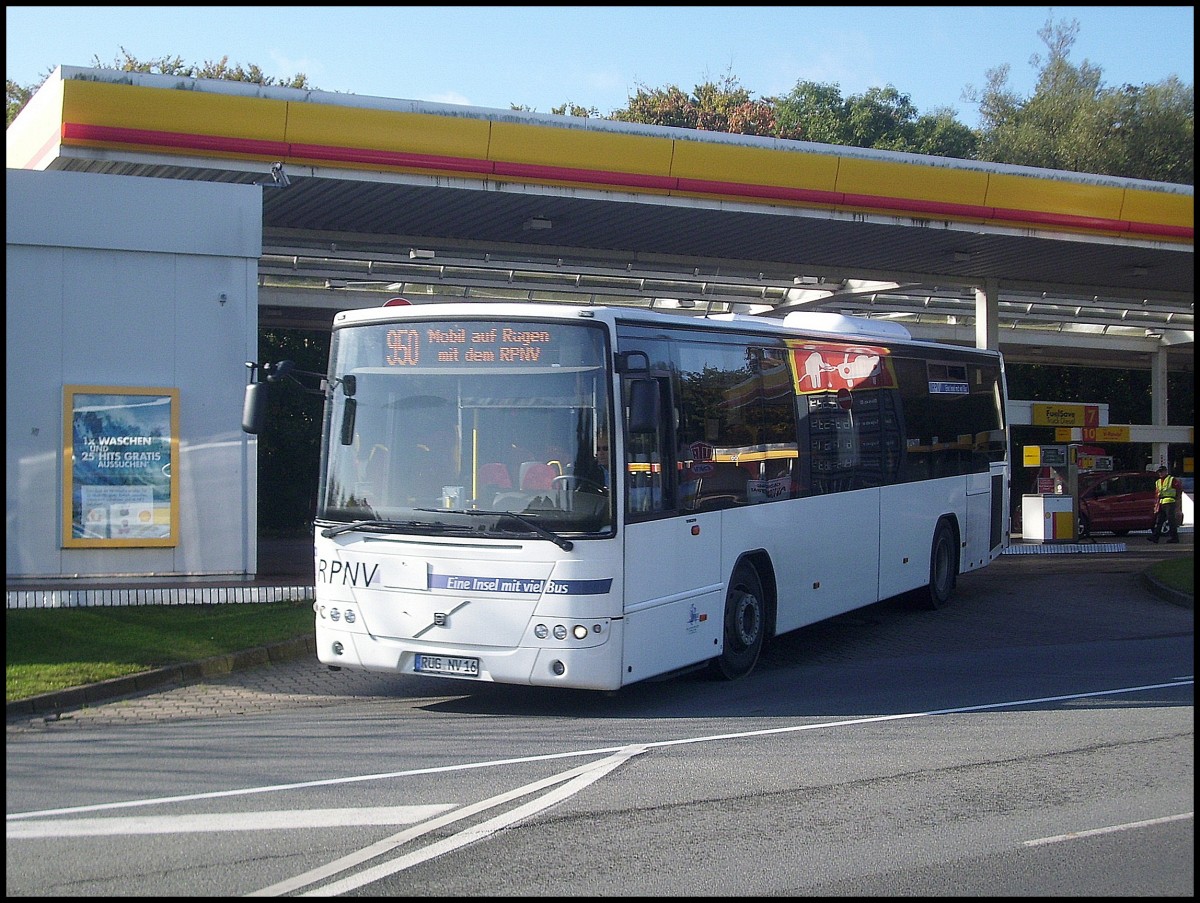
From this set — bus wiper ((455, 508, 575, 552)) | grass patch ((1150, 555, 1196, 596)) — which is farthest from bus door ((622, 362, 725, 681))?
grass patch ((1150, 555, 1196, 596))

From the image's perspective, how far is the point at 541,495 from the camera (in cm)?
924

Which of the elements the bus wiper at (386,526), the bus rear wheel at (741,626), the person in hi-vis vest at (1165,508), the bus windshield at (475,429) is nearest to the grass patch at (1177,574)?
the bus rear wheel at (741,626)

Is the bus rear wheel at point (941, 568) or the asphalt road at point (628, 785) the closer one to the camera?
the asphalt road at point (628, 785)

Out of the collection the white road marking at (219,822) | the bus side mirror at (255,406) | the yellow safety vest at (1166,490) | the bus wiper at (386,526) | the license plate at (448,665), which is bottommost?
the white road marking at (219,822)

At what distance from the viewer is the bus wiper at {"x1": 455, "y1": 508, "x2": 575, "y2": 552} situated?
911cm

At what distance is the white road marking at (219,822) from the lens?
6324 mm

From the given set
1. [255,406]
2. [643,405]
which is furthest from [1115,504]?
[255,406]

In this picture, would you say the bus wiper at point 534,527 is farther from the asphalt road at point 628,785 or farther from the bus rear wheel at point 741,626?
the bus rear wheel at point 741,626

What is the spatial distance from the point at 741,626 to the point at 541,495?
291cm

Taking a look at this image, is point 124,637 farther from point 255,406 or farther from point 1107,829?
point 1107,829

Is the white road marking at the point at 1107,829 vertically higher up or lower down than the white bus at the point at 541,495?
lower down

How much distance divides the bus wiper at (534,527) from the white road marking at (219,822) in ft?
8.77

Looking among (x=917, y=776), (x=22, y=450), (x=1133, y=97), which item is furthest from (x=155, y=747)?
(x=1133, y=97)

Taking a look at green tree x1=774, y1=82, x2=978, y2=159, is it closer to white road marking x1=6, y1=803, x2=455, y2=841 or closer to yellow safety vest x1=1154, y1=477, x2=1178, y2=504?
yellow safety vest x1=1154, y1=477, x2=1178, y2=504
